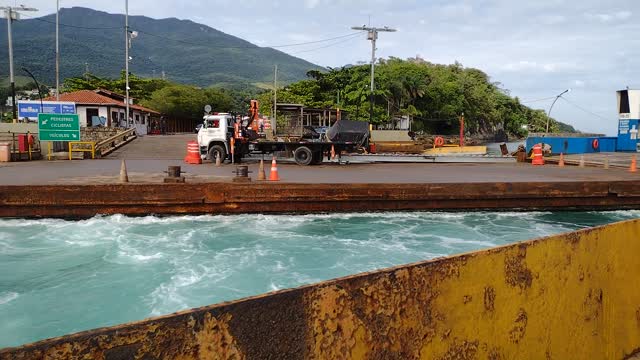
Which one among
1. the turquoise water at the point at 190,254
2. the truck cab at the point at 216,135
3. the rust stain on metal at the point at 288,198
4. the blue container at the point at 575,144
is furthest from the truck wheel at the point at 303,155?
the blue container at the point at 575,144

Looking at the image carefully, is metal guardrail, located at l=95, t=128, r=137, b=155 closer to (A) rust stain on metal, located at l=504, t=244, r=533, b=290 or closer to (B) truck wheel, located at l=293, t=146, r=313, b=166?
(B) truck wheel, located at l=293, t=146, r=313, b=166

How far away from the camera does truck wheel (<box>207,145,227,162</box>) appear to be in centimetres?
2050

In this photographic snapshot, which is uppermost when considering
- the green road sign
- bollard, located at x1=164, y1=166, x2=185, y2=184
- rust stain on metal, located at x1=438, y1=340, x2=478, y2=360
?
the green road sign

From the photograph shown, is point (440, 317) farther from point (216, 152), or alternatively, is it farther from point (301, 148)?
point (216, 152)

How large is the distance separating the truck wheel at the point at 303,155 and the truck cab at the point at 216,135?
9.84ft

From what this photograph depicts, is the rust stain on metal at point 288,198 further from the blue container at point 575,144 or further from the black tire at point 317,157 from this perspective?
the blue container at point 575,144

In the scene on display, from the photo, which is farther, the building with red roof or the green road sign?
the building with red roof

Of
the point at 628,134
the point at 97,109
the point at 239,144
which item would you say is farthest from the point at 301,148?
the point at 97,109

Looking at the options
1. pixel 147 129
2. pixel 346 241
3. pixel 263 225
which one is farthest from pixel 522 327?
pixel 147 129

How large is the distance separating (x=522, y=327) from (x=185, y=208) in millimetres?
10117

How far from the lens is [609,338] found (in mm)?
3207

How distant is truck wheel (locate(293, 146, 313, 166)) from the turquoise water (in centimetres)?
822

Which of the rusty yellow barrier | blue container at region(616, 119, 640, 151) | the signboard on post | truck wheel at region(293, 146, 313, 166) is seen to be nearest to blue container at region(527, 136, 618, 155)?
blue container at region(616, 119, 640, 151)

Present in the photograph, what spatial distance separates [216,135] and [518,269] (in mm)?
18825
